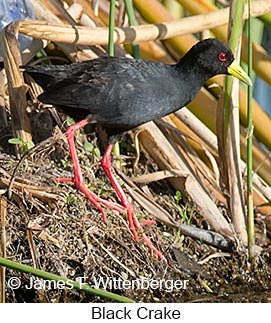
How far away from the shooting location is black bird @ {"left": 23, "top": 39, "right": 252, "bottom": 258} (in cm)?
411

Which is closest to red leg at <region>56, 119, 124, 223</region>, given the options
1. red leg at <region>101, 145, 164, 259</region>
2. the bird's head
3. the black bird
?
the black bird

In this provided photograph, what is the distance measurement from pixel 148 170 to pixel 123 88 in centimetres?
74

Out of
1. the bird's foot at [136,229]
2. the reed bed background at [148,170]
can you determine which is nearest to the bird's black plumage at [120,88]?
the reed bed background at [148,170]

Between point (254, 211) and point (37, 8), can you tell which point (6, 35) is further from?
point (254, 211)

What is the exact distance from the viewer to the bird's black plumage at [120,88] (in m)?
4.10

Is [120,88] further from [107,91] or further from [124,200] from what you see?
[124,200]

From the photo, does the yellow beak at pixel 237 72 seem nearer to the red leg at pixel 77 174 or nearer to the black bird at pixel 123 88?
the black bird at pixel 123 88

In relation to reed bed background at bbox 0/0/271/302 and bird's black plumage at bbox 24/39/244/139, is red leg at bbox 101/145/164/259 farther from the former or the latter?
bird's black plumage at bbox 24/39/244/139

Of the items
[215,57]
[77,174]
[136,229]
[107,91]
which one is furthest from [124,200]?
[215,57]

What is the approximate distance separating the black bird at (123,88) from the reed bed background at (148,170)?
0.08m

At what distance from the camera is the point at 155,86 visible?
13.6 feet

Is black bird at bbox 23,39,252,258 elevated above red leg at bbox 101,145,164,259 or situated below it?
above
